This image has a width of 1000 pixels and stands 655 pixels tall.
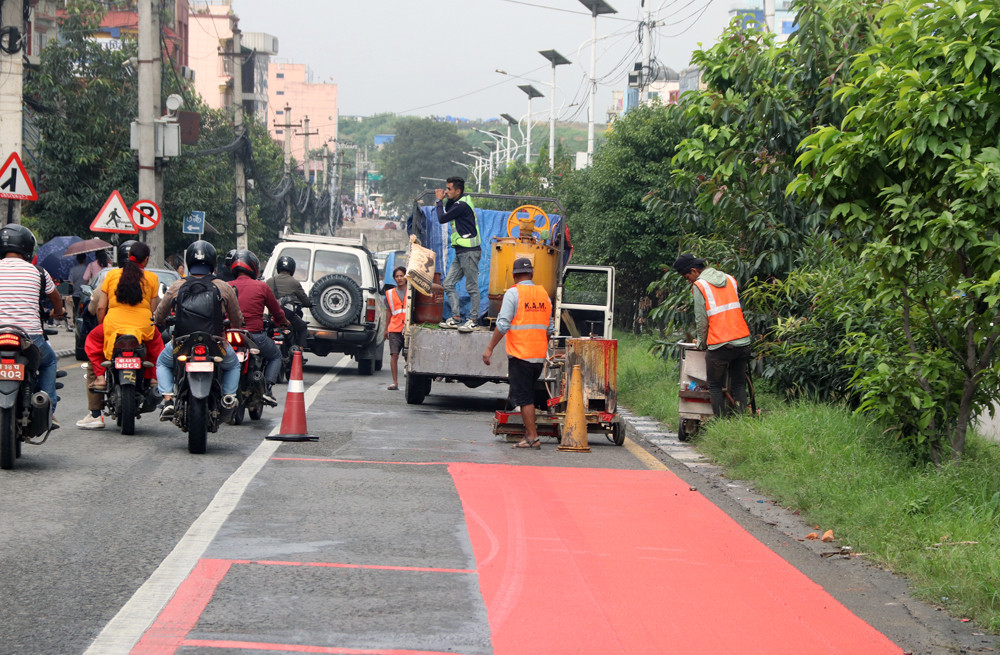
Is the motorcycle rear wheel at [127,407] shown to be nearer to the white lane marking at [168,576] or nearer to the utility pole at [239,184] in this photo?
the white lane marking at [168,576]

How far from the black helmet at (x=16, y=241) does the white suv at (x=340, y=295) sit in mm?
9162

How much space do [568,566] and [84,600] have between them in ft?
8.09

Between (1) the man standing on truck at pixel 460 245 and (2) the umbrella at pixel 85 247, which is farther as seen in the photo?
(2) the umbrella at pixel 85 247

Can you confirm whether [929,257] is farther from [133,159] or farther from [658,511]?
[133,159]

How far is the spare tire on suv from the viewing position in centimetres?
1916

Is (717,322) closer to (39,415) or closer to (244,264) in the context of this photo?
(244,264)

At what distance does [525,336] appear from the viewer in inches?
452

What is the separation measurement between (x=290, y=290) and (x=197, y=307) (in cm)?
505

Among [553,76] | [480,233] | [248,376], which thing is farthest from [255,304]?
[553,76]

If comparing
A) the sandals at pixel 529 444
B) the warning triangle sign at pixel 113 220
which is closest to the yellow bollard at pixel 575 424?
the sandals at pixel 529 444

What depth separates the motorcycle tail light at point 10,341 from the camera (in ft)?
27.8

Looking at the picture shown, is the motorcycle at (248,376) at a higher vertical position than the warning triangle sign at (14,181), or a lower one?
lower

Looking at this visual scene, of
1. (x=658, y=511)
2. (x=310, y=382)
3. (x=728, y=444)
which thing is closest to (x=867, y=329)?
(x=728, y=444)

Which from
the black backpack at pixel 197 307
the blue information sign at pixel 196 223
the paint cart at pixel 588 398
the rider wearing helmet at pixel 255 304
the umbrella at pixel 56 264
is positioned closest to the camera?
the black backpack at pixel 197 307
